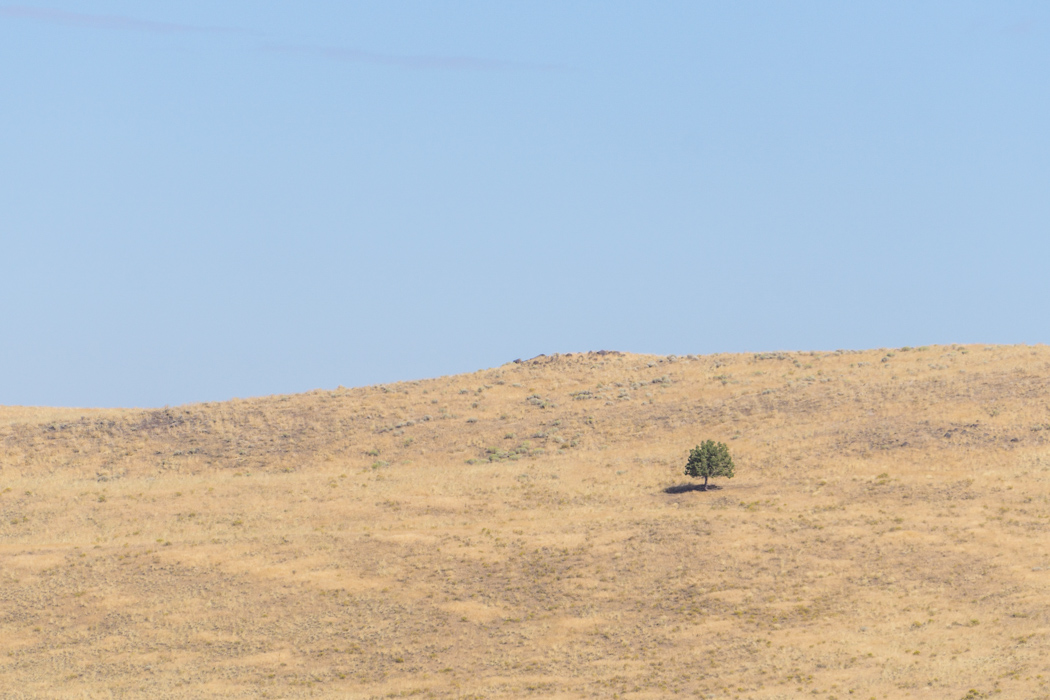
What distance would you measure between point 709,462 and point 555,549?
10.7m

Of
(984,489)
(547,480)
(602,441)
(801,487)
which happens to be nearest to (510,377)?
(602,441)

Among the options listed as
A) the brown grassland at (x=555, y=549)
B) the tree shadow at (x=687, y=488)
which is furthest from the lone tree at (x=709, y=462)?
the brown grassland at (x=555, y=549)

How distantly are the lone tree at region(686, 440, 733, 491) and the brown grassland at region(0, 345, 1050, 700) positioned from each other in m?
0.95

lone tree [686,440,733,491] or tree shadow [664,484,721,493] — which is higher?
lone tree [686,440,733,491]

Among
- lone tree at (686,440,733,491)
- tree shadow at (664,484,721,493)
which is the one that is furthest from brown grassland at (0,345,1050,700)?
lone tree at (686,440,733,491)

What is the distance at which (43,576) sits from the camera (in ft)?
152

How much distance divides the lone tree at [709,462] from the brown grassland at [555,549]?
947 millimetres

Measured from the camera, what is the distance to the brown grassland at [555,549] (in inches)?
1486

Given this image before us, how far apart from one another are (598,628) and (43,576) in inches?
849

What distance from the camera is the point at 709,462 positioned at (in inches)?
2144

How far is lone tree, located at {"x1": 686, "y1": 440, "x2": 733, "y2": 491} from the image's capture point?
54.5m

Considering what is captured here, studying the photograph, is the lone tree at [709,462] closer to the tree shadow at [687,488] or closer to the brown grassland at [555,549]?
the tree shadow at [687,488]

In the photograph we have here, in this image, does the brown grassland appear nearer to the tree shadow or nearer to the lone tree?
the tree shadow

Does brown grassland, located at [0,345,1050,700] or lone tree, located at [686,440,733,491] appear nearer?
brown grassland, located at [0,345,1050,700]
